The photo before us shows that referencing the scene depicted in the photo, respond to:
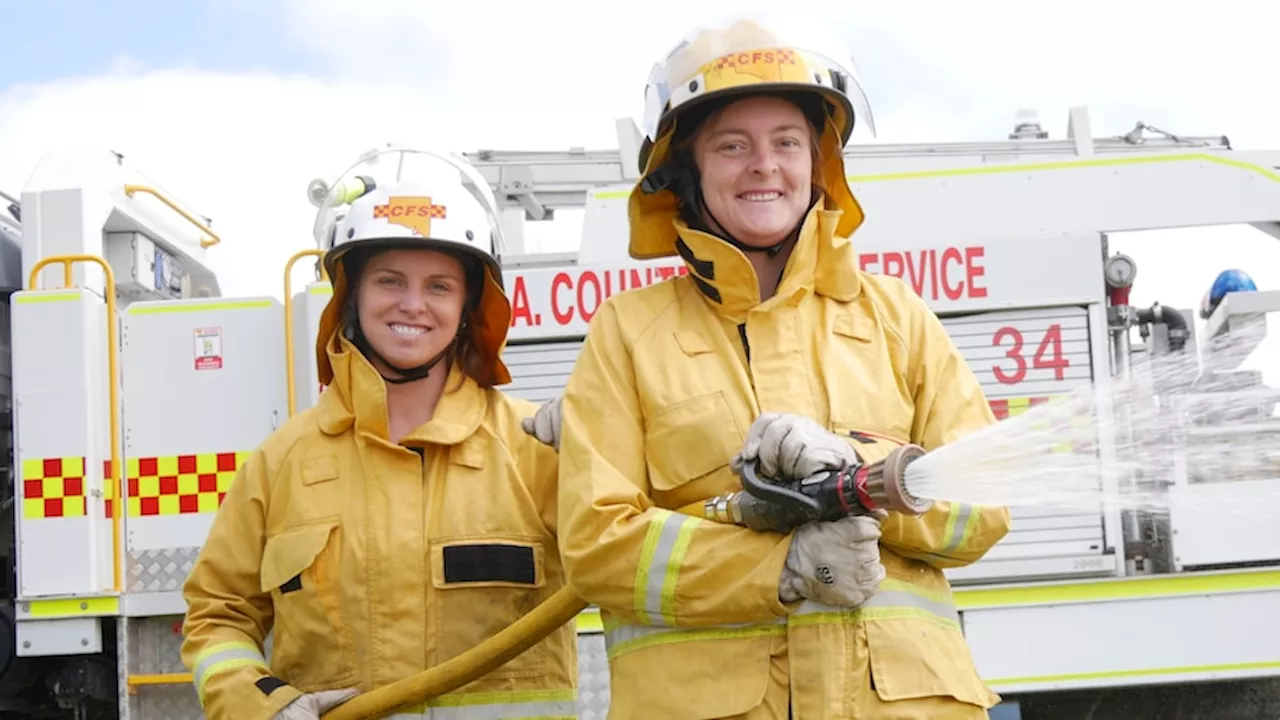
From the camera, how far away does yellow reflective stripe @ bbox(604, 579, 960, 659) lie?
229 cm

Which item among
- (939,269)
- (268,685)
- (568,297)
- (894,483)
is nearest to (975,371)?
(939,269)

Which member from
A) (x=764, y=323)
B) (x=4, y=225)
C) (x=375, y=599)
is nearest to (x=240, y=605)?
(x=375, y=599)

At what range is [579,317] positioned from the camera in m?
5.04

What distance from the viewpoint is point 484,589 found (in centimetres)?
308

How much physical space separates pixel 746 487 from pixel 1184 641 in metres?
3.19

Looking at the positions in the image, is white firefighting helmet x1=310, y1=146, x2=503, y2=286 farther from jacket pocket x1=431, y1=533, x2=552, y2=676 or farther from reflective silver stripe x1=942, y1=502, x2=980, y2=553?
reflective silver stripe x1=942, y1=502, x2=980, y2=553

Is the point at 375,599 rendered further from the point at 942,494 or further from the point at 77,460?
the point at 77,460

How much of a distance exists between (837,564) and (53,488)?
3.93 meters

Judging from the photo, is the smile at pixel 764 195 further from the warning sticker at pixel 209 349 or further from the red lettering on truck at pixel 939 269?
the warning sticker at pixel 209 349

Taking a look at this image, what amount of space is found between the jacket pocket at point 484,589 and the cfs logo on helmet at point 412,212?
0.73m

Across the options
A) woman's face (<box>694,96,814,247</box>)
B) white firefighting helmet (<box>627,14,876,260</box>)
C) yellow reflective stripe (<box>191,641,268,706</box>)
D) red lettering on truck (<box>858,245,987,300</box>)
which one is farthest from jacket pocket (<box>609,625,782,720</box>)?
red lettering on truck (<box>858,245,987,300</box>)

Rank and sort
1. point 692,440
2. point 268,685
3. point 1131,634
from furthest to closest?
point 1131,634 → point 268,685 → point 692,440

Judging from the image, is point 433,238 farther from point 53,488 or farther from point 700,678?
point 53,488

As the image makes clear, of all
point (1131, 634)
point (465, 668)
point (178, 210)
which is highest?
point (178, 210)
